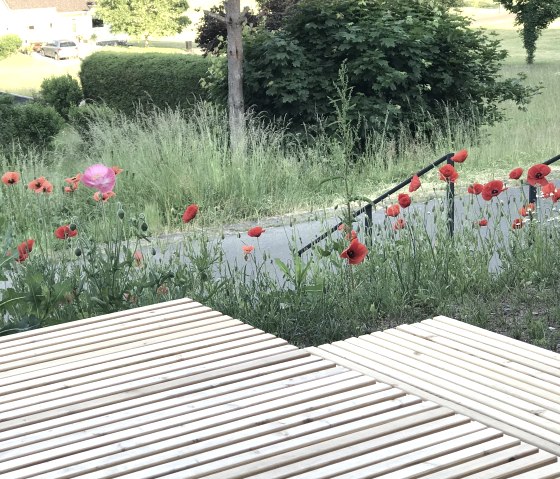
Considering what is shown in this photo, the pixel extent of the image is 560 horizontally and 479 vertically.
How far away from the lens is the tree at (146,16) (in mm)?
66438

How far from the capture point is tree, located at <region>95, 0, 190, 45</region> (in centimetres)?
6644

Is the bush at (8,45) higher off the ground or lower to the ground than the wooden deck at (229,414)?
lower

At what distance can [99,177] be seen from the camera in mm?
4391

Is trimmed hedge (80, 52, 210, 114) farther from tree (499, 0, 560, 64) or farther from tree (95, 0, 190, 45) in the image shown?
tree (95, 0, 190, 45)

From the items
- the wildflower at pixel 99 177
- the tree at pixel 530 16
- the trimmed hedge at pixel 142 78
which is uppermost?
the wildflower at pixel 99 177

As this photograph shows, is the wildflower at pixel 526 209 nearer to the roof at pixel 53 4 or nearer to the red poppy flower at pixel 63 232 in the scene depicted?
the red poppy flower at pixel 63 232

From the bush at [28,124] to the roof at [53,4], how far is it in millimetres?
81123

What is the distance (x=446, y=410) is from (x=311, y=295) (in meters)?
2.47

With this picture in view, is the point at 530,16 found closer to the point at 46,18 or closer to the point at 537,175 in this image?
the point at 537,175

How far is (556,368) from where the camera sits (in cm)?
303

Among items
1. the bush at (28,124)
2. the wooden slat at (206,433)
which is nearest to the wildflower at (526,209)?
the wooden slat at (206,433)

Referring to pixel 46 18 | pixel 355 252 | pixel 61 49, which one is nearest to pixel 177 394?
pixel 355 252

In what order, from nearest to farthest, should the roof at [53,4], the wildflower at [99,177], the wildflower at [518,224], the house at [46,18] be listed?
the wildflower at [99,177] → the wildflower at [518,224] → the house at [46,18] → the roof at [53,4]

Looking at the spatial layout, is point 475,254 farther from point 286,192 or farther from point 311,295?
point 286,192
